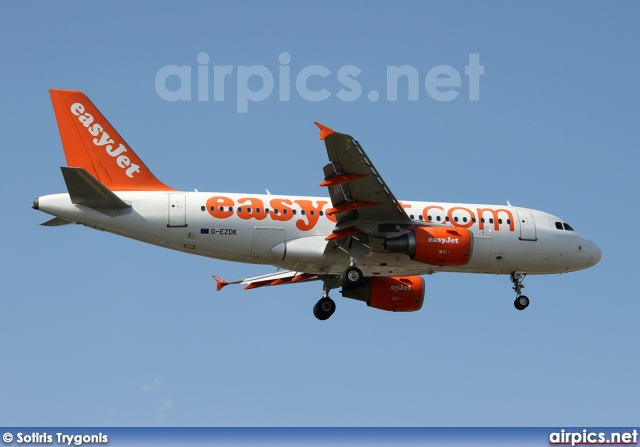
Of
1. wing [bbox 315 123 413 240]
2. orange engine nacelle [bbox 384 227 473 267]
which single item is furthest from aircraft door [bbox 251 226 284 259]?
orange engine nacelle [bbox 384 227 473 267]

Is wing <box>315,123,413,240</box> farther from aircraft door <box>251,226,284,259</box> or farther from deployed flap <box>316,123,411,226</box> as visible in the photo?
aircraft door <box>251,226,284,259</box>

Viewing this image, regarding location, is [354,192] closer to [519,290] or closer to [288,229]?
[288,229]

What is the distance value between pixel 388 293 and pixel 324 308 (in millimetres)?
2626

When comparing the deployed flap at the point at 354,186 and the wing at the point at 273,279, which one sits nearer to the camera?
the deployed flap at the point at 354,186

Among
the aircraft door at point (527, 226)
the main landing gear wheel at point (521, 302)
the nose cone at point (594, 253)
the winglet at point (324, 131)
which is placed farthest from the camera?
the nose cone at point (594, 253)

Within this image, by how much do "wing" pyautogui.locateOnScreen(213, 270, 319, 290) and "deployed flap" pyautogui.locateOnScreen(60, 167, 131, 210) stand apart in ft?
28.4

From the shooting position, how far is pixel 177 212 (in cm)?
4028

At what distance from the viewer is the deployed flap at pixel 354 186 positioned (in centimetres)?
3775

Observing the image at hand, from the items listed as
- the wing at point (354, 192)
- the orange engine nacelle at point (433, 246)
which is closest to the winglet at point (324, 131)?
the wing at point (354, 192)

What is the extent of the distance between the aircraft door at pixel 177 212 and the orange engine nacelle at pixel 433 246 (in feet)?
23.5

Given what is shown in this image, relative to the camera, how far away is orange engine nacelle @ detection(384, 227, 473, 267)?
40500mm

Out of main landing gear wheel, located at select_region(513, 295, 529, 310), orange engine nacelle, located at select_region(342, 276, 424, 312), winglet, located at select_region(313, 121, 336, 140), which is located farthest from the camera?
orange engine nacelle, located at select_region(342, 276, 424, 312)

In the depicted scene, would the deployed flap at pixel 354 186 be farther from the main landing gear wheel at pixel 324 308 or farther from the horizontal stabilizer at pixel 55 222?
the horizontal stabilizer at pixel 55 222

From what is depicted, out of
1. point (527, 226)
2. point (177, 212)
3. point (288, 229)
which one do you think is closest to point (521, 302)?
point (527, 226)
